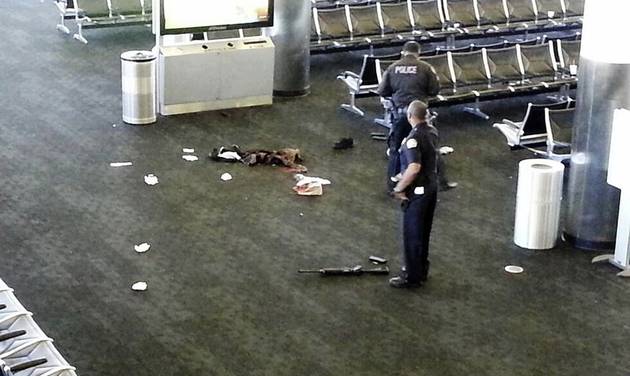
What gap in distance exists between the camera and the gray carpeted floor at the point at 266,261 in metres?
9.52

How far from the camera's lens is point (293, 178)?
539 inches

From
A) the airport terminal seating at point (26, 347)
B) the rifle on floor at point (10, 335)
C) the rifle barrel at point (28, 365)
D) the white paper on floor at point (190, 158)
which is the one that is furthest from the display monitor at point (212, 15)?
the rifle barrel at point (28, 365)

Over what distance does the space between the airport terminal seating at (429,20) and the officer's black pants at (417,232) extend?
809 centimetres

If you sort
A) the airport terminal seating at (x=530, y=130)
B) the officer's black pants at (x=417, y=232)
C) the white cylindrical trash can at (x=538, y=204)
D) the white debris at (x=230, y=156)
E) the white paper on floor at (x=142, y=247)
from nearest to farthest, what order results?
the officer's black pants at (x=417, y=232)
the white paper on floor at (x=142, y=247)
the white cylindrical trash can at (x=538, y=204)
the white debris at (x=230, y=156)
the airport terminal seating at (x=530, y=130)

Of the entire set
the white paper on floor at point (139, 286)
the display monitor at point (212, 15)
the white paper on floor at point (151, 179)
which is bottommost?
the white paper on floor at point (139, 286)

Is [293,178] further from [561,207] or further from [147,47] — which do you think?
[147,47]

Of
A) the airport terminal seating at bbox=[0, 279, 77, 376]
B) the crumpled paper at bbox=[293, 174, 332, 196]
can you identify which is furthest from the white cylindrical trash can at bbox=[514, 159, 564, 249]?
the airport terminal seating at bbox=[0, 279, 77, 376]

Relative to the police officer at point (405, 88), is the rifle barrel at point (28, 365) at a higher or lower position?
lower

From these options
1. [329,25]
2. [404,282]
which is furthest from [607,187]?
[329,25]

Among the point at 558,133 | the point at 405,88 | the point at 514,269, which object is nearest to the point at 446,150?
the point at 558,133

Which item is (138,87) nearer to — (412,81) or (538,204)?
(412,81)

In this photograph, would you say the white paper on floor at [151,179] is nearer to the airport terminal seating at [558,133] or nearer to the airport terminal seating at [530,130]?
the airport terminal seating at [530,130]

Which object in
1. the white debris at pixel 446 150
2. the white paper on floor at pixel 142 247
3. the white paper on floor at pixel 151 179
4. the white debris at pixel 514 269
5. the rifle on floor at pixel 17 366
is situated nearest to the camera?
the rifle on floor at pixel 17 366

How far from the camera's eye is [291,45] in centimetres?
1697
